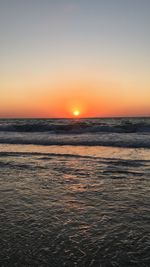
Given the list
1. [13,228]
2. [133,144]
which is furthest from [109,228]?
[133,144]

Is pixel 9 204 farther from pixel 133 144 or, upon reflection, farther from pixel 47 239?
pixel 133 144

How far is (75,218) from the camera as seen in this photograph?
19.0 ft

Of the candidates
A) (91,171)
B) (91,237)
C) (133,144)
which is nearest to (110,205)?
(91,237)

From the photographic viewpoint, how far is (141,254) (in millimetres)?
4281

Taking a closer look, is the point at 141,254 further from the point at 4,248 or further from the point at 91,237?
the point at 4,248

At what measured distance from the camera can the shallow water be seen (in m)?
4.26

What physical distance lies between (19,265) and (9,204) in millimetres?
2753

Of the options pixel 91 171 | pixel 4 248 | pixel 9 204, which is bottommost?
pixel 91 171

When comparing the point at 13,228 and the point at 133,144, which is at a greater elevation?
the point at 13,228

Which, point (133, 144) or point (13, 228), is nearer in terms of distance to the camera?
point (13, 228)

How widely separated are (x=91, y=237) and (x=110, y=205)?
1804mm

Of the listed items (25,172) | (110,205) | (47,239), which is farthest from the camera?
(25,172)

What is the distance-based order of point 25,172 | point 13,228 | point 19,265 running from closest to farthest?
point 19,265, point 13,228, point 25,172

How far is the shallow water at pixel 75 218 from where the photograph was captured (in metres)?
4.26
